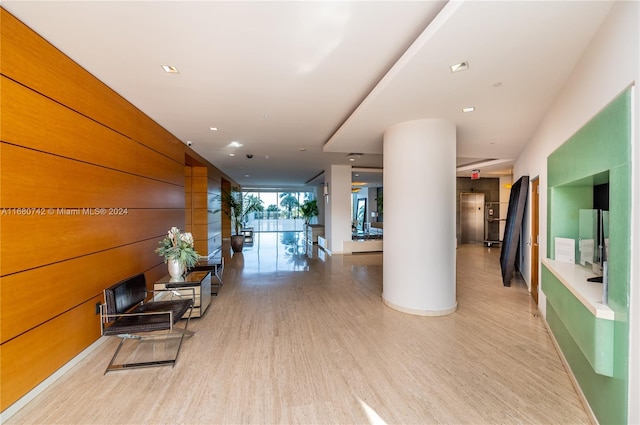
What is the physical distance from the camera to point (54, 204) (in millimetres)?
2889

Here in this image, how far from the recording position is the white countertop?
78.7 inches

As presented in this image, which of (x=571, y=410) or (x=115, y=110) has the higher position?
(x=115, y=110)

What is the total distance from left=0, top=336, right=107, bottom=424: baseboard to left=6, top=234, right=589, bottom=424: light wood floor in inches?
1.9

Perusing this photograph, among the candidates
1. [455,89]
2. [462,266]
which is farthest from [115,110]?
[462,266]

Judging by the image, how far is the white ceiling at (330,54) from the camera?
7.64 ft

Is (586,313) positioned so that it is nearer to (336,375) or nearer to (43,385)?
(336,375)

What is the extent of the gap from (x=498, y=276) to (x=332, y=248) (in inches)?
214

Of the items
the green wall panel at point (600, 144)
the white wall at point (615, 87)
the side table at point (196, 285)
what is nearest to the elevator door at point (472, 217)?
the white wall at point (615, 87)

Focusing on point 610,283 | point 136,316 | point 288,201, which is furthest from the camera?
point 288,201

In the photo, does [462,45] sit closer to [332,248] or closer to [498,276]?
[498,276]

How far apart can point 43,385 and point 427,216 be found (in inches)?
199

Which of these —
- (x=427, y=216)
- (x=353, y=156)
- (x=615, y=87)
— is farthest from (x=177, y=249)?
(x=353, y=156)

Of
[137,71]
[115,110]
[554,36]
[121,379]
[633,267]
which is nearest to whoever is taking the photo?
[633,267]

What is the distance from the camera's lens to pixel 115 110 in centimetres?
395
